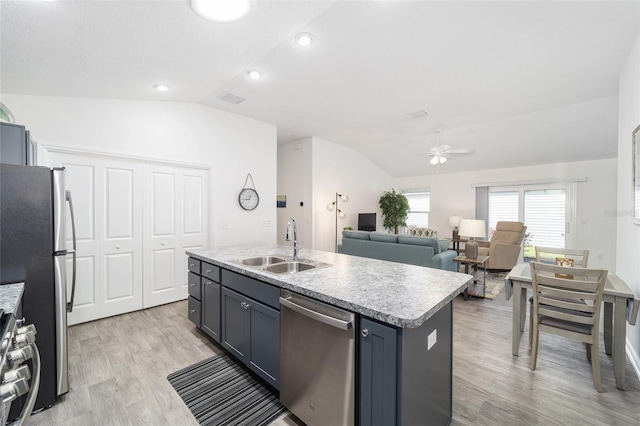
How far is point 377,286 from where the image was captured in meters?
1.64

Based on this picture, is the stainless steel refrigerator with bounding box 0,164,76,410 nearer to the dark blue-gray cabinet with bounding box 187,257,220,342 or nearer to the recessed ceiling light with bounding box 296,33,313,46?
the dark blue-gray cabinet with bounding box 187,257,220,342

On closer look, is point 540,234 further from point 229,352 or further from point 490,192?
point 229,352

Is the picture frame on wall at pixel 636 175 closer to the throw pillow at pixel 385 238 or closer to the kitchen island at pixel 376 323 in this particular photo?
the kitchen island at pixel 376 323

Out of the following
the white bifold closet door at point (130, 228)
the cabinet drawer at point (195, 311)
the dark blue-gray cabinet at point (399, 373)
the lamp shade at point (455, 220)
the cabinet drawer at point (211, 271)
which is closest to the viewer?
the dark blue-gray cabinet at point (399, 373)

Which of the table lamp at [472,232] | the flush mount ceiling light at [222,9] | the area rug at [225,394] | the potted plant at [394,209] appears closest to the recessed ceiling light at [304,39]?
the flush mount ceiling light at [222,9]

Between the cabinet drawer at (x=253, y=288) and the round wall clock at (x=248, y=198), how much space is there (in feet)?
7.46

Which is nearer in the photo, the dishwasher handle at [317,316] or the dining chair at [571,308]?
the dishwasher handle at [317,316]

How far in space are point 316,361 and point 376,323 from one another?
49cm

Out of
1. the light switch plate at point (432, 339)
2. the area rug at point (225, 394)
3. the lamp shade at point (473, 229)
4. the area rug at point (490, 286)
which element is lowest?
the area rug at point (225, 394)

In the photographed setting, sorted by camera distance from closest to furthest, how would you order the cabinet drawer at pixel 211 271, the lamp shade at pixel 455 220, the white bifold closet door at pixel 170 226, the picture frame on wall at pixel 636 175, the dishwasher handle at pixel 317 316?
the dishwasher handle at pixel 317 316 → the picture frame on wall at pixel 636 175 → the cabinet drawer at pixel 211 271 → the white bifold closet door at pixel 170 226 → the lamp shade at pixel 455 220

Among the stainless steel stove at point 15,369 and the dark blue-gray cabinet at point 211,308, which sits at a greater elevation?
the stainless steel stove at point 15,369

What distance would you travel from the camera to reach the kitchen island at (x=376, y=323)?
4.05 feet

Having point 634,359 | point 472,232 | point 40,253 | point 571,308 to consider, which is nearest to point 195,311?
point 40,253

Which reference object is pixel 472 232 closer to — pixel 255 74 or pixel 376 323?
pixel 376 323
